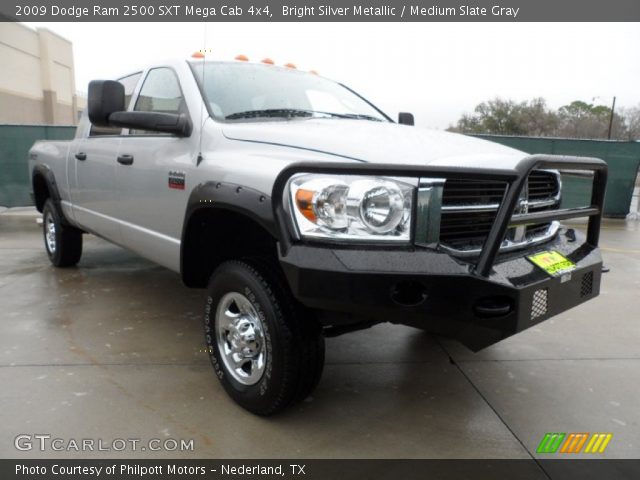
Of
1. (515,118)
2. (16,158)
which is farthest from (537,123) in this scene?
(16,158)

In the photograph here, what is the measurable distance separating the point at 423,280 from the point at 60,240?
15.0 ft

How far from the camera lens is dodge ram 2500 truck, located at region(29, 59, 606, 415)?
2.10 meters

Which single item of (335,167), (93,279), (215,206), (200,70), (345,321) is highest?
(200,70)

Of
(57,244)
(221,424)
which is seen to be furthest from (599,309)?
(57,244)

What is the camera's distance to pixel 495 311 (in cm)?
211

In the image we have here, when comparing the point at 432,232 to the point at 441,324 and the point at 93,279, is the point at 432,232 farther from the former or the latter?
the point at 93,279

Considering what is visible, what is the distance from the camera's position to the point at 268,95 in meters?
3.40

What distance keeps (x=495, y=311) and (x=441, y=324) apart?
22 cm

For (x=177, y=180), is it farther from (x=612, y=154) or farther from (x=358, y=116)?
(x=612, y=154)

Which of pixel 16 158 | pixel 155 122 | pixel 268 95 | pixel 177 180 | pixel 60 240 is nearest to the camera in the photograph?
pixel 155 122

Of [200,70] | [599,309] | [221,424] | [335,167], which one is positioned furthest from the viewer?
[599,309]

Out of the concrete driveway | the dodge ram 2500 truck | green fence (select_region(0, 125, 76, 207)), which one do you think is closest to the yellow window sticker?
the dodge ram 2500 truck

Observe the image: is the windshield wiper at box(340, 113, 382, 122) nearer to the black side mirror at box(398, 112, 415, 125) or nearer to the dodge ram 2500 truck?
the dodge ram 2500 truck

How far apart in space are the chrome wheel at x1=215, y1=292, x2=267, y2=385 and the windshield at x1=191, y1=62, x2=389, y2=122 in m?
1.09
